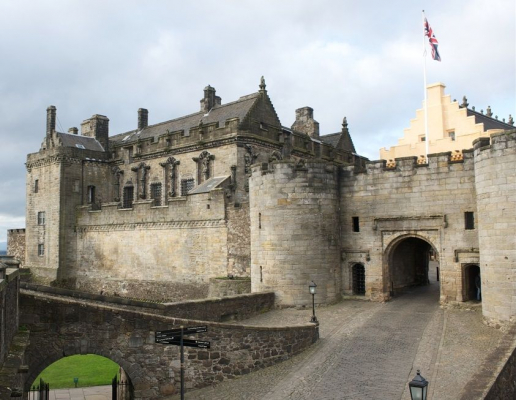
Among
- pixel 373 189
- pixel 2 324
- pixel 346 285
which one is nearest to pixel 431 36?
pixel 373 189

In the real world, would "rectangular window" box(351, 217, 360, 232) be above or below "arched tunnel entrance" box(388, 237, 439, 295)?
above

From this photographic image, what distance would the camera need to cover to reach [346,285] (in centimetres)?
2252

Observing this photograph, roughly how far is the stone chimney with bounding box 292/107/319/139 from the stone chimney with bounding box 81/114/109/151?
1508cm

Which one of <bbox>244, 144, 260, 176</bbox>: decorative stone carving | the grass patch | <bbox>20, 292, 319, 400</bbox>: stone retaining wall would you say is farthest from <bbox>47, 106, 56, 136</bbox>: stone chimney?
<bbox>20, 292, 319, 400</bbox>: stone retaining wall

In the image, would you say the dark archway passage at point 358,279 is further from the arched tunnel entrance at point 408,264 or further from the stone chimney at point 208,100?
the stone chimney at point 208,100

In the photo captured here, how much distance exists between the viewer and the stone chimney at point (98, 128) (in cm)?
4006

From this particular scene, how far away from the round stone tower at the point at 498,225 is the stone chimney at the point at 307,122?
23960 millimetres

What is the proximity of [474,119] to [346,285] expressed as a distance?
57.0 feet

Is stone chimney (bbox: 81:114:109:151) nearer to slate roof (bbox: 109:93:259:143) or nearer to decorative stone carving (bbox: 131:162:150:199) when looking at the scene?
slate roof (bbox: 109:93:259:143)

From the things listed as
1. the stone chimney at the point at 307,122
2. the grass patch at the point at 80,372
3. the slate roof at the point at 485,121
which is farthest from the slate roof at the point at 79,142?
the slate roof at the point at 485,121

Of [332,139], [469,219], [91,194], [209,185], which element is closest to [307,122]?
[332,139]

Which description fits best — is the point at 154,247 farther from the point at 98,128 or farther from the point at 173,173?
the point at 98,128

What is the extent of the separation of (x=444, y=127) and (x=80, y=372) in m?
27.8

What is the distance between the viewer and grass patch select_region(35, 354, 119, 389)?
738 inches
